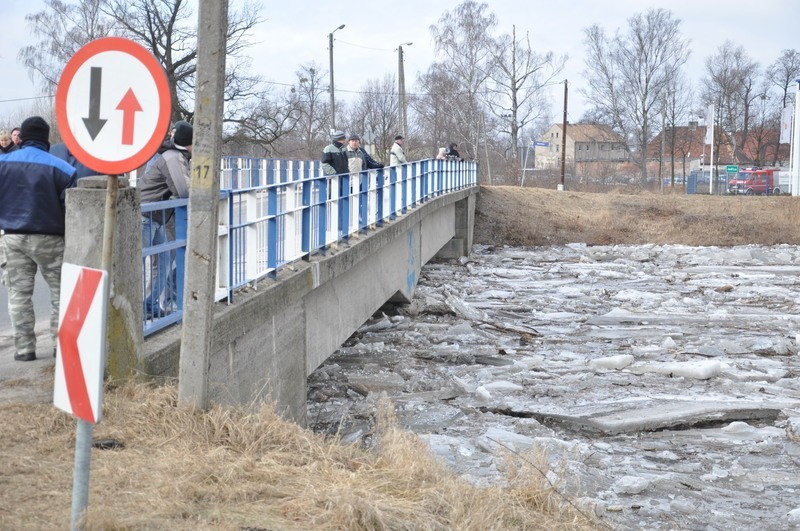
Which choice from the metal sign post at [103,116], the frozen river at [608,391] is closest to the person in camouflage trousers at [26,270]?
the frozen river at [608,391]

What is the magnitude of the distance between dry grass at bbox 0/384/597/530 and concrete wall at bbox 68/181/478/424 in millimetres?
500

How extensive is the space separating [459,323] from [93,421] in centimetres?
1365

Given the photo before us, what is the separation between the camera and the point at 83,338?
4.14m

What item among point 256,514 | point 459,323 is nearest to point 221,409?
point 256,514

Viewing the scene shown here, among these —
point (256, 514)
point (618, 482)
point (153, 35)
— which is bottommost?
point (618, 482)

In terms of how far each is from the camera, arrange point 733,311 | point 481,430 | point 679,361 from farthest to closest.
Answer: point 733,311 → point 679,361 → point 481,430

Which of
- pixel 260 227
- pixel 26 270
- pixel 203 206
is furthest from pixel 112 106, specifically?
pixel 260 227

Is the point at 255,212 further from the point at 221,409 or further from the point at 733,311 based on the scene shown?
the point at 733,311

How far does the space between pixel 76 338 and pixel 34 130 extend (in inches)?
143

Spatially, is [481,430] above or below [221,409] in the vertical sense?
below

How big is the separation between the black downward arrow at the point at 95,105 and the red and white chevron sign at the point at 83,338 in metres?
0.62

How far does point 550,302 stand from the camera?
69.3ft

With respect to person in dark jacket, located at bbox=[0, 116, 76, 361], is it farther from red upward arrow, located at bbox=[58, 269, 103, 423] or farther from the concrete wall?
red upward arrow, located at bbox=[58, 269, 103, 423]

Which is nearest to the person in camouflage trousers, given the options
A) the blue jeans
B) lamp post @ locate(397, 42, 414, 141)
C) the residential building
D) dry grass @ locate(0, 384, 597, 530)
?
the blue jeans
